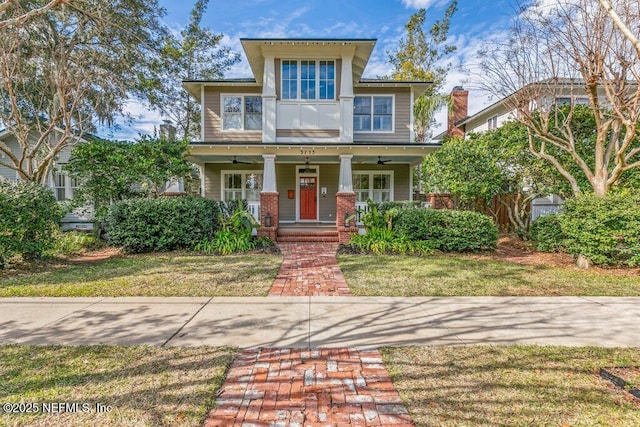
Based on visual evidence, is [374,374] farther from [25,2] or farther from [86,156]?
[25,2]

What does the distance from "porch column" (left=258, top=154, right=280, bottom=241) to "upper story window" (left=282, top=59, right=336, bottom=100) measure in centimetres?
317

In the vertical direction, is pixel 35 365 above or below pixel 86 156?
below

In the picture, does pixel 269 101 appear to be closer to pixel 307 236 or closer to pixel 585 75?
pixel 307 236

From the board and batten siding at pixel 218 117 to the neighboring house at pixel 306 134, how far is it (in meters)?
0.04

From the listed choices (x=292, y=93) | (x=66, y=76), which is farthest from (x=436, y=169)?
(x=66, y=76)

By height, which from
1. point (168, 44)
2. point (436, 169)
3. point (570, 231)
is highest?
point (168, 44)

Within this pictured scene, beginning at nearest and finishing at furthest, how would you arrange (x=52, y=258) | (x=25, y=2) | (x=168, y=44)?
(x=52, y=258)
(x=25, y=2)
(x=168, y=44)

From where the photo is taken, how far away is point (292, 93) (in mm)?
13008

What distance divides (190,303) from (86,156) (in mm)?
7831

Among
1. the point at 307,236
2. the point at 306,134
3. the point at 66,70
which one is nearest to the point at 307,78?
the point at 306,134

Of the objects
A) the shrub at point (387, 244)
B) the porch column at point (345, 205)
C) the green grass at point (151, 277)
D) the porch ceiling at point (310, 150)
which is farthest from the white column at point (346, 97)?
the green grass at point (151, 277)

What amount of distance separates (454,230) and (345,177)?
422 cm

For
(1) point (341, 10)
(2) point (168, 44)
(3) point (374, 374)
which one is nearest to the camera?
(3) point (374, 374)

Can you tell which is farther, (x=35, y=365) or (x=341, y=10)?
(x=341, y=10)
